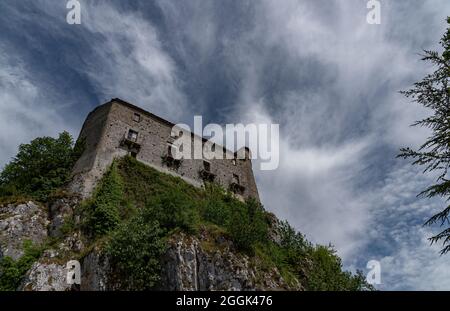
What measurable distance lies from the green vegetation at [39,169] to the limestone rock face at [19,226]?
5.66ft

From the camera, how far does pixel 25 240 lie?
2183 cm

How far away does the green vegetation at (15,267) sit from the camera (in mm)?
19266

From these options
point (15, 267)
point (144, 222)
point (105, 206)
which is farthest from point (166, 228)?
point (15, 267)

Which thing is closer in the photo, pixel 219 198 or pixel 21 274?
pixel 21 274

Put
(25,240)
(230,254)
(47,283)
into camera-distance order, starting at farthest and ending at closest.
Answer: (25,240)
(230,254)
(47,283)

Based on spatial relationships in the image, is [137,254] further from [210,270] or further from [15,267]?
[15,267]

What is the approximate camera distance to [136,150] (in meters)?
32.7

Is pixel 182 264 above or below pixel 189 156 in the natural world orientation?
below

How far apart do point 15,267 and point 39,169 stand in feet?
33.3
